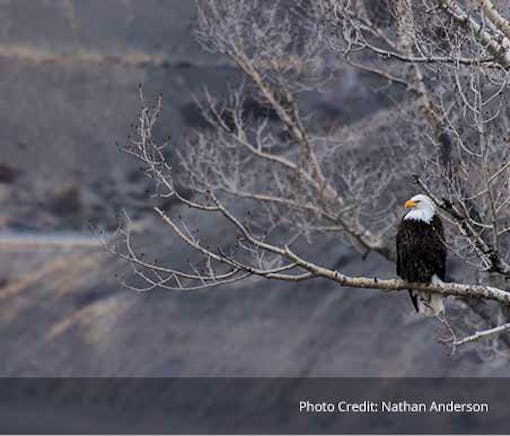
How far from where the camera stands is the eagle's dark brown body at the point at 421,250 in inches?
286

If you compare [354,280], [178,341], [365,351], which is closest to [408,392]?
[365,351]

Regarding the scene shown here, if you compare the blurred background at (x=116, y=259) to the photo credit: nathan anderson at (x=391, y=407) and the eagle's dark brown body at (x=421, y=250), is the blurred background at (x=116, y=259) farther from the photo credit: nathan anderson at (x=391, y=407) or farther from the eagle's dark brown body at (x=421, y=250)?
the eagle's dark brown body at (x=421, y=250)

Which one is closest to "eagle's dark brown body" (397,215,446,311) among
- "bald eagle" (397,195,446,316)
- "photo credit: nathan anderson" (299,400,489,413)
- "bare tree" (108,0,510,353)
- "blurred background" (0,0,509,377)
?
"bald eagle" (397,195,446,316)

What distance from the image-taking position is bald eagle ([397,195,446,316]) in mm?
7273

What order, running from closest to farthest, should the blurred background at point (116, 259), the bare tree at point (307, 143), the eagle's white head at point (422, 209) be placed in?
1. the eagle's white head at point (422, 209)
2. the bare tree at point (307, 143)
3. the blurred background at point (116, 259)

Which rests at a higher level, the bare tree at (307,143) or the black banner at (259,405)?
the bare tree at (307,143)

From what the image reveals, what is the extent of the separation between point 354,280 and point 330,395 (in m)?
4.92

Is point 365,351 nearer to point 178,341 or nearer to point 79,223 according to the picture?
point 178,341

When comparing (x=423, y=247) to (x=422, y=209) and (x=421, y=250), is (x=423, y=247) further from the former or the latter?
(x=422, y=209)

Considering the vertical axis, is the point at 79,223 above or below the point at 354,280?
above

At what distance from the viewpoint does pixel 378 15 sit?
1001 cm

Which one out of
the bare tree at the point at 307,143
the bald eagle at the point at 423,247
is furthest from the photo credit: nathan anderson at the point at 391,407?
the bald eagle at the point at 423,247

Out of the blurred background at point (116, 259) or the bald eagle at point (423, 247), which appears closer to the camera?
the bald eagle at point (423, 247)

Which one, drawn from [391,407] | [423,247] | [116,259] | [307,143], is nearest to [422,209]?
[423,247]
